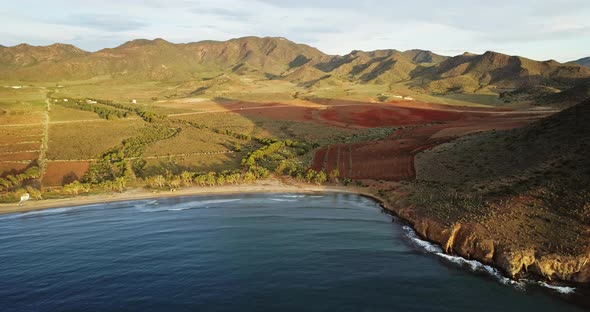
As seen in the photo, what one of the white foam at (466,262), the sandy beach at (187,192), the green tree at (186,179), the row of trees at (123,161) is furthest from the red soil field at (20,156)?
the white foam at (466,262)

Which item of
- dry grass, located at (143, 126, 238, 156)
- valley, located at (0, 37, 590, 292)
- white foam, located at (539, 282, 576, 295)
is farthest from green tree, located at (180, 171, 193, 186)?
white foam, located at (539, 282, 576, 295)

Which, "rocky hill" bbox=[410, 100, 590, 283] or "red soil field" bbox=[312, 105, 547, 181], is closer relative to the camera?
"rocky hill" bbox=[410, 100, 590, 283]

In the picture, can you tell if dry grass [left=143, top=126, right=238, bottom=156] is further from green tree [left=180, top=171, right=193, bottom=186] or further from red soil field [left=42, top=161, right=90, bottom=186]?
green tree [left=180, top=171, right=193, bottom=186]

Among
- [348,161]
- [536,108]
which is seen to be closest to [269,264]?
[348,161]

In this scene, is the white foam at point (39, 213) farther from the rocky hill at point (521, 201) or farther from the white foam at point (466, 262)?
the rocky hill at point (521, 201)

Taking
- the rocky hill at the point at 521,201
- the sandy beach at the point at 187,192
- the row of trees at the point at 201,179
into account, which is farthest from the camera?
the row of trees at the point at 201,179

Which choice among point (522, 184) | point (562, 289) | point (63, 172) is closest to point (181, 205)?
point (63, 172)

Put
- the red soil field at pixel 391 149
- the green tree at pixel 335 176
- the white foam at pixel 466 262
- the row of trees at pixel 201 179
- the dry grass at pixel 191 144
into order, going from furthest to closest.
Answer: the dry grass at pixel 191 144
the red soil field at pixel 391 149
the row of trees at pixel 201 179
the green tree at pixel 335 176
the white foam at pixel 466 262
